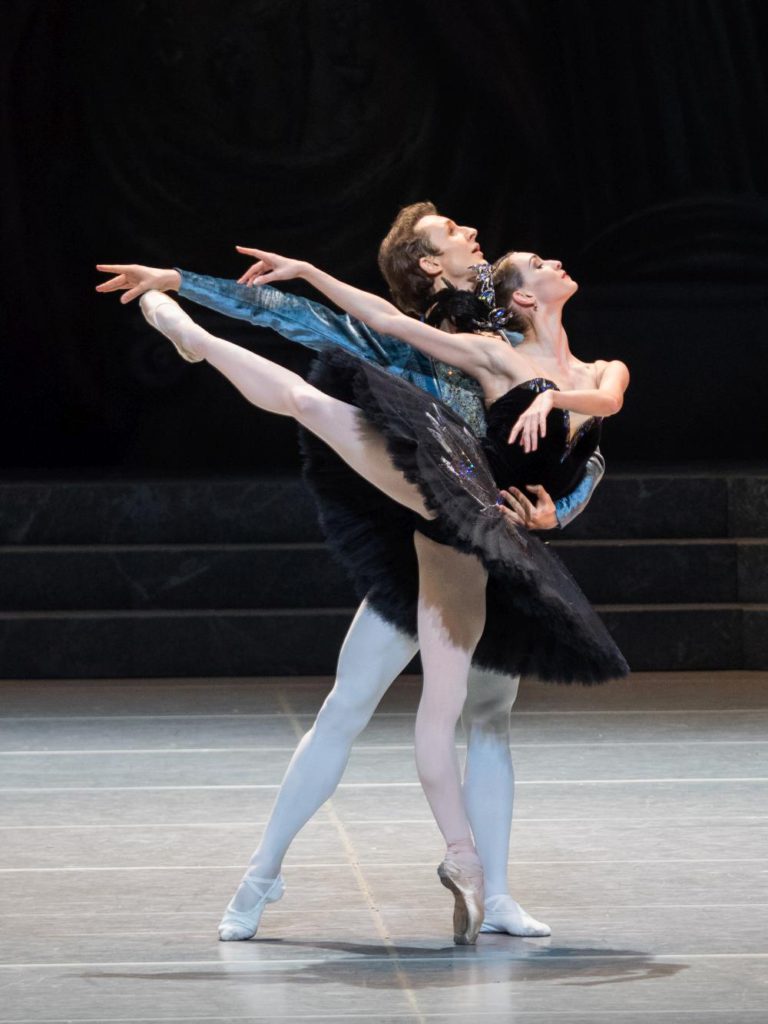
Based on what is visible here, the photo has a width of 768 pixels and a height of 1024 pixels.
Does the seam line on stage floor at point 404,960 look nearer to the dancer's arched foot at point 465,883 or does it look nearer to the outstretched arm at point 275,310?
the dancer's arched foot at point 465,883

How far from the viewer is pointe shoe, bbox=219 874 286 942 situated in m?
3.30

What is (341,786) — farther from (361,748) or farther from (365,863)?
(365,863)

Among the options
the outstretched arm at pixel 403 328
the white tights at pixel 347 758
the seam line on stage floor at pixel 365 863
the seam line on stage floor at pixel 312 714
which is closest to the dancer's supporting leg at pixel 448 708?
the white tights at pixel 347 758

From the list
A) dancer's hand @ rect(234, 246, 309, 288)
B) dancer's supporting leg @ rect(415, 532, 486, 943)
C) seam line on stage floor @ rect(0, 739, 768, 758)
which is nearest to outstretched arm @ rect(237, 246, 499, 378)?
dancer's hand @ rect(234, 246, 309, 288)

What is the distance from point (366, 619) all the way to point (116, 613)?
145 inches

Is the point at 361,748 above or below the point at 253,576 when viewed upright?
below

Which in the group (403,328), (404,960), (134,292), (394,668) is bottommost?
(404,960)

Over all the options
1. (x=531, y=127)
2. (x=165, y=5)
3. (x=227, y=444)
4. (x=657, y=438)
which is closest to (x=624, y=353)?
A: (x=657, y=438)

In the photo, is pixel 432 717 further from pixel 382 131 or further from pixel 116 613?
pixel 382 131

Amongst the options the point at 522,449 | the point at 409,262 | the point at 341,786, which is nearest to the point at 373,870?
the point at 341,786

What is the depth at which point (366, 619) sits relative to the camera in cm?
330

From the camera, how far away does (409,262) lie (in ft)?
11.5

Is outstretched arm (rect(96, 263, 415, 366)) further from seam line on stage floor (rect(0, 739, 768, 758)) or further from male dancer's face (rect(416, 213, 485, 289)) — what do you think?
seam line on stage floor (rect(0, 739, 768, 758))

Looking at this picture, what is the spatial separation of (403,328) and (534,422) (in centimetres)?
34
